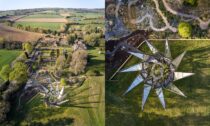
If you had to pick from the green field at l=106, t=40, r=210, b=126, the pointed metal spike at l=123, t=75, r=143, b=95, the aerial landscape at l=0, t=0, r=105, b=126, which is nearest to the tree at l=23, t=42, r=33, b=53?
the aerial landscape at l=0, t=0, r=105, b=126

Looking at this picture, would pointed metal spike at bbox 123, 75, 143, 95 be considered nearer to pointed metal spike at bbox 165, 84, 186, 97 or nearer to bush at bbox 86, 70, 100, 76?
pointed metal spike at bbox 165, 84, 186, 97

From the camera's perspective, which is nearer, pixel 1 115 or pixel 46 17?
pixel 1 115

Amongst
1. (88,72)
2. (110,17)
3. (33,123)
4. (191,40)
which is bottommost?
(33,123)

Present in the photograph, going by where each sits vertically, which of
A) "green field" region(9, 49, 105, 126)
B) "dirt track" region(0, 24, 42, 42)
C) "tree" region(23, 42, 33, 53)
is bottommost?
"green field" region(9, 49, 105, 126)

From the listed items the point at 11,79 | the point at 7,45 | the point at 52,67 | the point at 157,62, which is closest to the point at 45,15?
the point at 7,45

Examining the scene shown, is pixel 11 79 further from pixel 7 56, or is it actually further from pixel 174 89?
pixel 174 89

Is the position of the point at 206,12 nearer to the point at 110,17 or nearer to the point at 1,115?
the point at 110,17

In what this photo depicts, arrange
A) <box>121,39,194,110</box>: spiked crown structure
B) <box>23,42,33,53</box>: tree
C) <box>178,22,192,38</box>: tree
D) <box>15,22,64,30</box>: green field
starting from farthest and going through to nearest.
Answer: <box>15,22,64,30</box>: green field, <box>23,42,33,53</box>: tree, <box>121,39,194,110</box>: spiked crown structure, <box>178,22,192,38</box>: tree

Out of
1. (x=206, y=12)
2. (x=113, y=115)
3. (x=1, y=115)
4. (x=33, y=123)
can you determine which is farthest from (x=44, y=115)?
(x=206, y=12)
